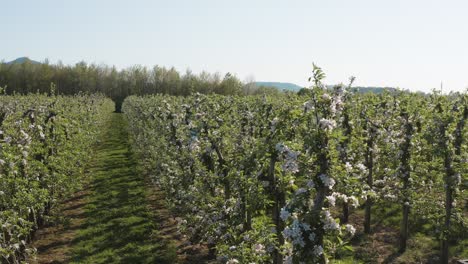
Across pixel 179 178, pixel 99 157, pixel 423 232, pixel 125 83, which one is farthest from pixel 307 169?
pixel 125 83

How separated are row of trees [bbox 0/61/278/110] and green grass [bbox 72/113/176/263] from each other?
73.0 m

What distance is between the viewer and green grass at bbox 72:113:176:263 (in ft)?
54.1

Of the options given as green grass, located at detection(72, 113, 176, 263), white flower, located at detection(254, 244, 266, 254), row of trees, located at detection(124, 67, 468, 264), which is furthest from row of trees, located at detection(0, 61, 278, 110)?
white flower, located at detection(254, 244, 266, 254)

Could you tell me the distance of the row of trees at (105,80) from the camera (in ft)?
345

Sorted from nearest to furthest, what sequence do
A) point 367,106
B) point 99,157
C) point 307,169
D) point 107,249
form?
point 307,169
point 107,249
point 367,106
point 99,157

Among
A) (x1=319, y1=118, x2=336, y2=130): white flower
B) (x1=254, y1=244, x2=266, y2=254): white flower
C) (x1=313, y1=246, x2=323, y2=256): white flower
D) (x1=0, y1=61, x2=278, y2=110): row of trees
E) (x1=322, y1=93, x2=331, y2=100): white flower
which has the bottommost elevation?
(x1=254, y1=244, x2=266, y2=254): white flower

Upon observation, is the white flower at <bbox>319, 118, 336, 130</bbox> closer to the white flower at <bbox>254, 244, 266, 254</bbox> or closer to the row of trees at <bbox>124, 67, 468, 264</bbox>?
the row of trees at <bbox>124, 67, 468, 264</bbox>

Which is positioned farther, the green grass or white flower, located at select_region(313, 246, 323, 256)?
the green grass

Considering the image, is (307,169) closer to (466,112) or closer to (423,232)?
(466,112)

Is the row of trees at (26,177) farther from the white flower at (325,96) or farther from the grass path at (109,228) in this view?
the white flower at (325,96)

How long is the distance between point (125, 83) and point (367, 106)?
102727 millimetres

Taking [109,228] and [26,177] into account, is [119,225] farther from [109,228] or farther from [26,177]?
[26,177]

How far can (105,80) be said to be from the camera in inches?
4481

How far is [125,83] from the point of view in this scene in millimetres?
114375
